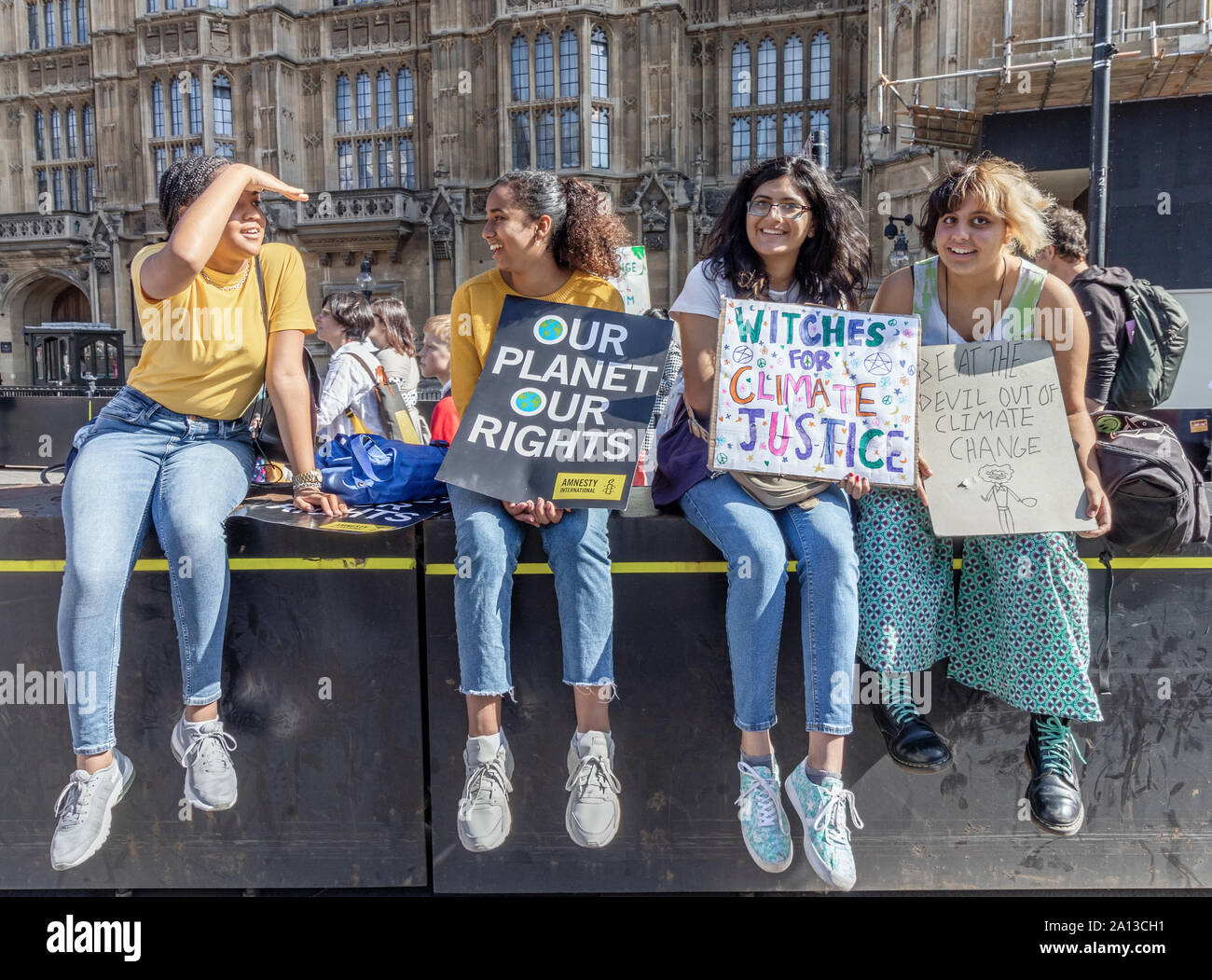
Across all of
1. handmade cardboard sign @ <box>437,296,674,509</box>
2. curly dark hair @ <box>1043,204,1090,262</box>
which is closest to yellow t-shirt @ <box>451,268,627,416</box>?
handmade cardboard sign @ <box>437,296,674,509</box>

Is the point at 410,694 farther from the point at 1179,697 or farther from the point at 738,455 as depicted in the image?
the point at 1179,697

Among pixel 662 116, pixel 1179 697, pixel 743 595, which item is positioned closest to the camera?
pixel 743 595

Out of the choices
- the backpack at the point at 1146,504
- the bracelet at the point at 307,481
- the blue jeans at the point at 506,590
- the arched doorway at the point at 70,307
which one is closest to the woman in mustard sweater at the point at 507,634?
the blue jeans at the point at 506,590

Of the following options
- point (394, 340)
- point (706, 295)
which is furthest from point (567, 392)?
point (394, 340)

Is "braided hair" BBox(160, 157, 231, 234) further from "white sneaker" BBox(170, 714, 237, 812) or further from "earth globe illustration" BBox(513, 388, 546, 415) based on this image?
"white sneaker" BBox(170, 714, 237, 812)

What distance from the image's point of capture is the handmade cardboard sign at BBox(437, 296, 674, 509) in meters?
2.63

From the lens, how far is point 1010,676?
252cm

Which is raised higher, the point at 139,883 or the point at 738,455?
the point at 738,455

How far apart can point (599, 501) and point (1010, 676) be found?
50.8 inches

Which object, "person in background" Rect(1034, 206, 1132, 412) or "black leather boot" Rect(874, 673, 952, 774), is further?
"person in background" Rect(1034, 206, 1132, 412)

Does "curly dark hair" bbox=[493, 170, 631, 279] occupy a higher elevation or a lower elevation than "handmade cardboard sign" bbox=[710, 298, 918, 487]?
higher

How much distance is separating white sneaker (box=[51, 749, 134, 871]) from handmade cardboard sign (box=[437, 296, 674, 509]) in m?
1.45

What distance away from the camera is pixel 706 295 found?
2.75m

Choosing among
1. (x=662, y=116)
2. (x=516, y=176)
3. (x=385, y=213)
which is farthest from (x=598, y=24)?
(x=516, y=176)
